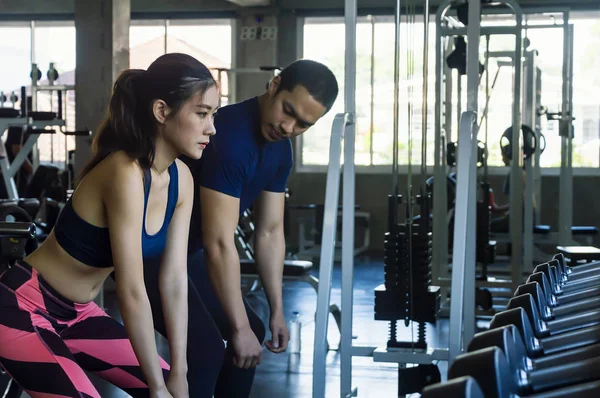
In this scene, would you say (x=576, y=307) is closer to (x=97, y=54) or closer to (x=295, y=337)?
(x=295, y=337)

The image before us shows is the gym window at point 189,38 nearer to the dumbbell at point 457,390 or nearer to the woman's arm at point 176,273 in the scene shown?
the woman's arm at point 176,273

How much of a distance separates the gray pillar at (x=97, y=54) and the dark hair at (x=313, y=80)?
4162 millimetres

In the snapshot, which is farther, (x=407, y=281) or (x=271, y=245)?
(x=407, y=281)

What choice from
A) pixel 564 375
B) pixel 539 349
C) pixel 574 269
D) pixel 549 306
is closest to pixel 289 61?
pixel 574 269

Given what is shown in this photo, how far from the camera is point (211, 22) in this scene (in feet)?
30.7

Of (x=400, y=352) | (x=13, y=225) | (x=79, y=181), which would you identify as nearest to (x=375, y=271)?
(x=400, y=352)

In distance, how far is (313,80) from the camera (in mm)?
1971

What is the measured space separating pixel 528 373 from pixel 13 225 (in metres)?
1.62

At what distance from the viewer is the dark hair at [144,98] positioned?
1.70 metres

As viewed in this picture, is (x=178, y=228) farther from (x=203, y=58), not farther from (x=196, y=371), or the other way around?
(x=203, y=58)

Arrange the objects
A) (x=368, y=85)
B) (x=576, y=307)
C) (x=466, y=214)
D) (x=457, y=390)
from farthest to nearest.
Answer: (x=368, y=85)
(x=466, y=214)
(x=576, y=307)
(x=457, y=390)

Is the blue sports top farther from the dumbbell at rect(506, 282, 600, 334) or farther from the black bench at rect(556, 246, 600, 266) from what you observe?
the black bench at rect(556, 246, 600, 266)

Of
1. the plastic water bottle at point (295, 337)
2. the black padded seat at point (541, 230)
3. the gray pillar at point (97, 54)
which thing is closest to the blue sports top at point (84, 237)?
the plastic water bottle at point (295, 337)

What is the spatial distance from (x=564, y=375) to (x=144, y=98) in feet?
3.30
